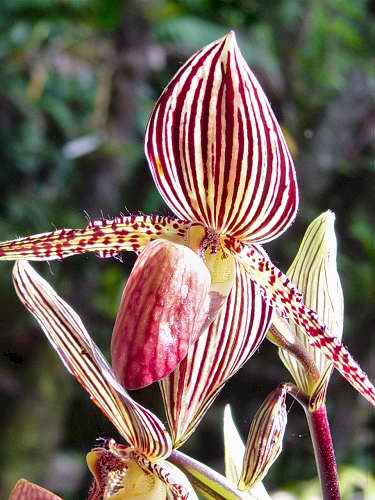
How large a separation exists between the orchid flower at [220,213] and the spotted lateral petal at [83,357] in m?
0.03

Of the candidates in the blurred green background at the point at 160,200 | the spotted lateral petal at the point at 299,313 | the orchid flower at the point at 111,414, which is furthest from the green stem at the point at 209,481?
the blurred green background at the point at 160,200

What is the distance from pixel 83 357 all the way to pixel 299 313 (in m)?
0.16

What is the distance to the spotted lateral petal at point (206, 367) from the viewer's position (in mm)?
562

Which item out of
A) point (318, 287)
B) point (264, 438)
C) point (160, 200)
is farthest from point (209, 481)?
point (160, 200)

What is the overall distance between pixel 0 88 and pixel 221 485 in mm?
2389

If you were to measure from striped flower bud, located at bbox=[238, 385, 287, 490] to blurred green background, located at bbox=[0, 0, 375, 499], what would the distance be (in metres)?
1.17

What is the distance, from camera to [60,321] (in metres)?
0.52

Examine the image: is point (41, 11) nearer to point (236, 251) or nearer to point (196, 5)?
point (196, 5)

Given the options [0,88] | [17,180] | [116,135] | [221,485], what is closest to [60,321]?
[221,485]

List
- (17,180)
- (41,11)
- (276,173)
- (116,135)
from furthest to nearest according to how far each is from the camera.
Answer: (17,180)
(116,135)
(41,11)
(276,173)

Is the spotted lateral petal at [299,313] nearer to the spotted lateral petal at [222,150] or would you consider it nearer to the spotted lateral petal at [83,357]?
the spotted lateral petal at [222,150]

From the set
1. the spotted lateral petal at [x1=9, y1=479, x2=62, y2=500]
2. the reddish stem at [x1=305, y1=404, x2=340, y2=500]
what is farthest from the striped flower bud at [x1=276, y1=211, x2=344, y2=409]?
the spotted lateral petal at [x1=9, y1=479, x2=62, y2=500]

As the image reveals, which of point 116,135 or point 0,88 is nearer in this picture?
point 116,135

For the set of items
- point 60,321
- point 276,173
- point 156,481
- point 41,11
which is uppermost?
point 41,11
